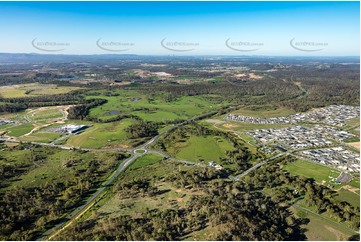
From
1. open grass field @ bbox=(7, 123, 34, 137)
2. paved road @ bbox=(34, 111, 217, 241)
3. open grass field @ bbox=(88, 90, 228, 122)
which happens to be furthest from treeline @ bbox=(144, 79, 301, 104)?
open grass field @ bbox=(7, 123, 34, 137)

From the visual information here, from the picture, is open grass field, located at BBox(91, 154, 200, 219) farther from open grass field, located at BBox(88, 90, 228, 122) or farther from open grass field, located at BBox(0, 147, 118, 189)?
open grass field, located at BBox(88, 90, 228, 122)

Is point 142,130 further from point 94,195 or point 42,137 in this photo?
point 94,195

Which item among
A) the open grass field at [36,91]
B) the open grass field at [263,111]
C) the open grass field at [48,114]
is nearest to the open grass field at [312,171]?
the open grass field at [263,111]

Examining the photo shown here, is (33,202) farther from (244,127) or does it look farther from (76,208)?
(244,127)

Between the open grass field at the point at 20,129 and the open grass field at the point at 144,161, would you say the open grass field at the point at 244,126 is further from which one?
the open grass field at the point at 20,129

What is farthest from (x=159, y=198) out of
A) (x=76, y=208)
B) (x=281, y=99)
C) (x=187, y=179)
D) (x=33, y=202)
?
(x=281, y=99)
